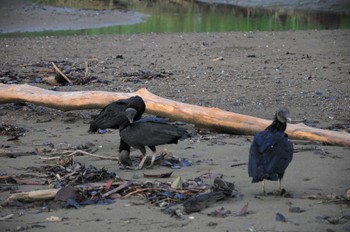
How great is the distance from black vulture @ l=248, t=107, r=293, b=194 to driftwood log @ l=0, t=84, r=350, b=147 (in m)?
1.68

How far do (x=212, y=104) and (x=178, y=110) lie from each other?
1403 millimetres

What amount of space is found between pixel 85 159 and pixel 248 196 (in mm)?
2038

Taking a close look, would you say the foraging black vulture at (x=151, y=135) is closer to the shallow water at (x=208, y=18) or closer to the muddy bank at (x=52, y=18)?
the shallow water at (x=208, y=18)

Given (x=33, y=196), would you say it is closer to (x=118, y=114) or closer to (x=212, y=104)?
(x=118, y=114)

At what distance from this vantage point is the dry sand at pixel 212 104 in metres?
5.16

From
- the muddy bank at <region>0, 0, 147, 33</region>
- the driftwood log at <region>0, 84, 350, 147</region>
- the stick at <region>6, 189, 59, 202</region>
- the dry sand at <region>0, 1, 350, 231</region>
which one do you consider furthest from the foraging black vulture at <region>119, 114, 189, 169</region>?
the muddy bank at <region>0, 0, 147, 33</region>

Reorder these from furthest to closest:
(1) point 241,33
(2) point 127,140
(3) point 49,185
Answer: (1) point 241,33, (2) point 127,140, (3) point 49,185

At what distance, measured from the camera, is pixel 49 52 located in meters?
14.4

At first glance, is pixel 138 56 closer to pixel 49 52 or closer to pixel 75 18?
pixel 49 52

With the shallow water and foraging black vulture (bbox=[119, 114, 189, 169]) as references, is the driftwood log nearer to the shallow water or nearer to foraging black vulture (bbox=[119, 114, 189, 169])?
foraging black vulture (bbox=[119, 114, 189, 169])

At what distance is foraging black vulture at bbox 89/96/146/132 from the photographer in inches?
292

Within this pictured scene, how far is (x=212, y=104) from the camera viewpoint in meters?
9.61

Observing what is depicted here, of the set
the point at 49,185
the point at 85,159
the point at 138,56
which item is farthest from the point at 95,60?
the point at 49,185

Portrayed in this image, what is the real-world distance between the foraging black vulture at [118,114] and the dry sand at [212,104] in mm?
245
